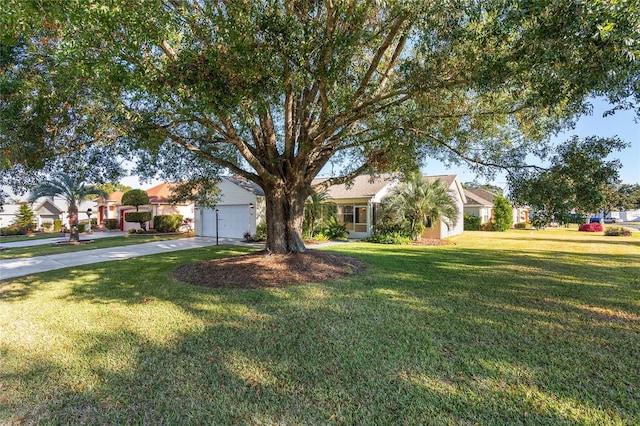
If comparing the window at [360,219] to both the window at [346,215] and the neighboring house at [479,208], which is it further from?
the neighboring house at [479,208]

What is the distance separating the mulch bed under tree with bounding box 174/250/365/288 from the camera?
7.68 metres

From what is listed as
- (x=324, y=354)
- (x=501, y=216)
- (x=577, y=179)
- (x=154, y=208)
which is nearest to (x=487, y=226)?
(x=501, y=216)

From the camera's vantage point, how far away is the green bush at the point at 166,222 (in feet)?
79.5

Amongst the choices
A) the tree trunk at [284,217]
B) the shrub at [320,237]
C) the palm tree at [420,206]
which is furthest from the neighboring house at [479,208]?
the tree trunk at [284,217]

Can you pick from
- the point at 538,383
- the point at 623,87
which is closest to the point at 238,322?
the point at 538,383

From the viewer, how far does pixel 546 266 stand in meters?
9.94

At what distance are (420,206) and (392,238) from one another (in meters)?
2.47

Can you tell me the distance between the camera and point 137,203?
2595 cm

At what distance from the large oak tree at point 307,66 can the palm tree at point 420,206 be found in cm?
888

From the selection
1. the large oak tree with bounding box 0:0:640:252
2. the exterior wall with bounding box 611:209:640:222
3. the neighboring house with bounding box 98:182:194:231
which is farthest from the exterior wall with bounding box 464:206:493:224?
the exterior wall with bounding box 611:209:640:222

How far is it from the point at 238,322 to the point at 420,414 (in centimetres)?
318

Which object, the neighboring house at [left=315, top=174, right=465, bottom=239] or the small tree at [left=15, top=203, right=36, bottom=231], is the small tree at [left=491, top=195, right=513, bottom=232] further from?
the small tree at [left=15, top=203, right=36, bottom=231]

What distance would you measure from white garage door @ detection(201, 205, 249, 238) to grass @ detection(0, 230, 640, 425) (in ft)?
41.3

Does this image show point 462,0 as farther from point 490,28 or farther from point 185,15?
point 185,15
